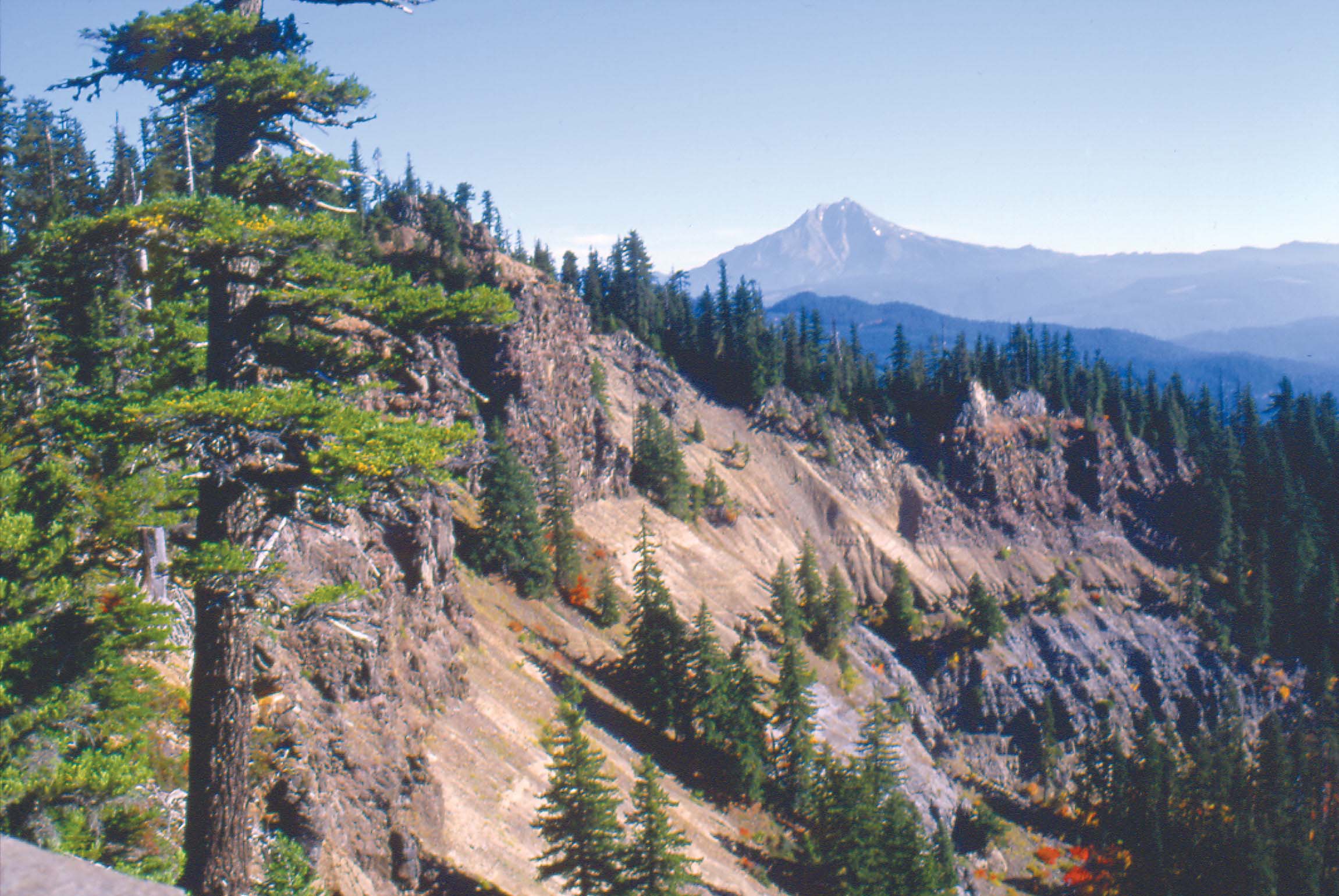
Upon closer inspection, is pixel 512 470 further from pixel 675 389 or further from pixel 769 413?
pixel 769 413

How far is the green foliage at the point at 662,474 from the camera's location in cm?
7688

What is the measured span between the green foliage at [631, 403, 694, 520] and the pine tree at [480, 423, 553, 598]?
2300 cm

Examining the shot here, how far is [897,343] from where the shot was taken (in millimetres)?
127188

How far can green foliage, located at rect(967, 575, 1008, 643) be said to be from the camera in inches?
3469

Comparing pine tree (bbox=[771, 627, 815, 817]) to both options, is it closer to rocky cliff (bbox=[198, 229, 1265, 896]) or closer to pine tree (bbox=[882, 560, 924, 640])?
rocky cliff (bbox=[198, 229, 1265, 896])

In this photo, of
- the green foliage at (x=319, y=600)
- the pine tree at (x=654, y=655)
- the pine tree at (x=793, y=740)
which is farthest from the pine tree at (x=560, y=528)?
the green foliage at (x=319, y=600)

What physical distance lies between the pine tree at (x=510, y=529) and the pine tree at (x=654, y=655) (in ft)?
23.1

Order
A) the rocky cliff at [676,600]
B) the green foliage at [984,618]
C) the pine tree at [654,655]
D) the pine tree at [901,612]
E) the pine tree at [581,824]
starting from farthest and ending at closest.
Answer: the green foliage at [984,618]
the pine tree at [901,612]
the pine tree at [654,655]
the pine tree at [581,824]
the rocky cliff at [676,600]

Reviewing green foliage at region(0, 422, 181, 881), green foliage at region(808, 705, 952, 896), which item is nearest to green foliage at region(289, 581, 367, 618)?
green foliage at region(0, 422, 181, 881)

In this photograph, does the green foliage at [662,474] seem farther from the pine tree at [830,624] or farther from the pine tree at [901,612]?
the pine tree at [901,612]

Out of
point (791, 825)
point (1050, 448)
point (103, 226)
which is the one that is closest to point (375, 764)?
point (103, 226)

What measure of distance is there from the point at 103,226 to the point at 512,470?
4693cm

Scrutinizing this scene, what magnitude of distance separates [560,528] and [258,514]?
4955 centimetres

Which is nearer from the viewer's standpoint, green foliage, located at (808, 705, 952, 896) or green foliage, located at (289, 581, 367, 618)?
green foliage, located at (289, 581, 367, 618)
